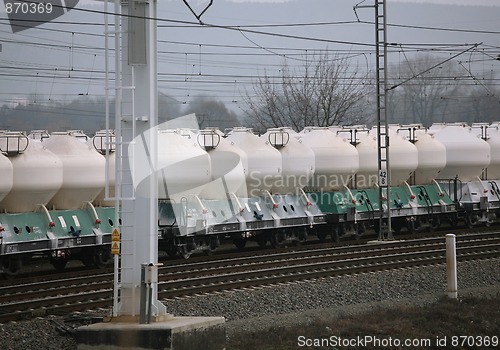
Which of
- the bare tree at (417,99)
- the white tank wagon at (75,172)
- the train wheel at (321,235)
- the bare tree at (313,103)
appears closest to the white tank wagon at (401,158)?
the train wheel at (321,235)

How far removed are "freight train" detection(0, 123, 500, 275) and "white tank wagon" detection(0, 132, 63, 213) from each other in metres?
0.03

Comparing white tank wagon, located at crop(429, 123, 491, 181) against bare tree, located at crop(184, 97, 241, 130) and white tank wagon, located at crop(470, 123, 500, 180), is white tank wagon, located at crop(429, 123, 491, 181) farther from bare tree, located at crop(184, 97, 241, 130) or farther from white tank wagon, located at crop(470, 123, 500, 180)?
bare tree, located at crop(184, 97, 241, 130)

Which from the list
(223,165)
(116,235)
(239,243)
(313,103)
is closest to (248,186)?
(223,165)

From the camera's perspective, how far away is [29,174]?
67.0ft

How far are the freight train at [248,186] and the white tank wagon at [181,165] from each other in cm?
4

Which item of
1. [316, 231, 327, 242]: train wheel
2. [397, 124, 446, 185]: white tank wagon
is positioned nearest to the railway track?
[316, 231, 327, 242]: train wheel

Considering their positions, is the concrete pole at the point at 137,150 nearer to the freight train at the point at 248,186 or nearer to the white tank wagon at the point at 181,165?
the freight train at the point at 248,186

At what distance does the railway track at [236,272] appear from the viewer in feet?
52.3

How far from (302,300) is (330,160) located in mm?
12780

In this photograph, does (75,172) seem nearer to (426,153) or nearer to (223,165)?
(223,165)

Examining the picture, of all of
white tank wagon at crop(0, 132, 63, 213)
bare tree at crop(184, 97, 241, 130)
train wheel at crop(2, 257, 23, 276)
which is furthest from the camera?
bare tree at crop(184, 97, 241, 130)

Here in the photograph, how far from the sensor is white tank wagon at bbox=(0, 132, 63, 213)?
66.4 ft

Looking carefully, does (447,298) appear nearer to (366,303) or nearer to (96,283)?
(366,303)

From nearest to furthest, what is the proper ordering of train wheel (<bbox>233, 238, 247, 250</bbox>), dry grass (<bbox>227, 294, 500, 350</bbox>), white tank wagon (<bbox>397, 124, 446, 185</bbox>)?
1. dry grass (<bbox>227, 294, 500, 350</bbox>)
2. train wheel (<bbox>233, 238, 247, 250</bbox>)
3. white tank wagon (<bbox>397, 124, 446, 185</bbox>)
